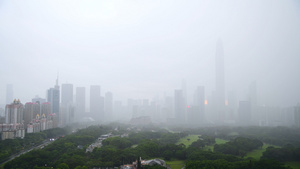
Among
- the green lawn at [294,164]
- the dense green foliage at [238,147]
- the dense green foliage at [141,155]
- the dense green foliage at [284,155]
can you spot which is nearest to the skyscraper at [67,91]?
the dense green foliage at [141,155]

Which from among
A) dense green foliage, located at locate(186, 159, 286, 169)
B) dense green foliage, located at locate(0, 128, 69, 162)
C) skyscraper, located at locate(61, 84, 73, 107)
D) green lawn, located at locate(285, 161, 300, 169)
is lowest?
dense green foliage, located at locate(0, 128, 69, 162)

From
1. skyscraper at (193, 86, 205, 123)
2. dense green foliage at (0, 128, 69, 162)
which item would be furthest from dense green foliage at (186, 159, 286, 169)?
skyscraper at (193, 86, 205, 123)

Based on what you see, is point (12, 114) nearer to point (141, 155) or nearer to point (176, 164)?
point (141, 155)

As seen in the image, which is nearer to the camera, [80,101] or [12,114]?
[12,114]

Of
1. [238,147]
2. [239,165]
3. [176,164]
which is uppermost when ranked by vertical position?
[239,165]

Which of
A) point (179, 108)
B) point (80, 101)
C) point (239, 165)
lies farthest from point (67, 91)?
point (239, 165)

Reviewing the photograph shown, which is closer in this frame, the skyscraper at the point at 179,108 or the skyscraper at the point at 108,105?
the skyscraper at the point at 179,108

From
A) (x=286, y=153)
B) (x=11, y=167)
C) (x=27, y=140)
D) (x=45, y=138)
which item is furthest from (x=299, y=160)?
(x=45, y=138)

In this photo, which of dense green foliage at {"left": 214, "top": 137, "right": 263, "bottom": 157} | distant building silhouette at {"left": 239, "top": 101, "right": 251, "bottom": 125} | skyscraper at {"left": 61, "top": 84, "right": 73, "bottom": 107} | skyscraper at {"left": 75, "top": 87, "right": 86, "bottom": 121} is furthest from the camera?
skyscraper at {"left": 75, "top": 87, "right": 86, "bottom": 121}

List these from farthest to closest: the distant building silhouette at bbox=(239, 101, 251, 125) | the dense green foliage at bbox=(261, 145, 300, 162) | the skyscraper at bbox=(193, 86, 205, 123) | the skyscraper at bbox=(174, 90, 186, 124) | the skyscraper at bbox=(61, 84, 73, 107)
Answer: the skyscraper at bbox=(61, 84, 73, 107) → the skyscraper at bbox=(174, 90, 186, 124) → the skyscraper at bbox=(193, 86, 205, 123) → the distant building silhouette at bbox=(239, 101, 251, 125) → the dense green foliage at bbox=(261, 145, 300, 162)

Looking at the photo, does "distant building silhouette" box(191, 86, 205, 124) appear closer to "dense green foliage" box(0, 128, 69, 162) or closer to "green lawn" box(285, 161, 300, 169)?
"dense green foliage" box(0, 128, 69, 162)

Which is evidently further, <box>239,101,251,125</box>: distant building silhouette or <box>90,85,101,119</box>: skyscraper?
<box>90,85,101,119</box>: skyscraper

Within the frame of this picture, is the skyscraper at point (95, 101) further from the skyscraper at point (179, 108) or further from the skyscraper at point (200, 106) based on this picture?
the skyscraper at point (200, 106)
